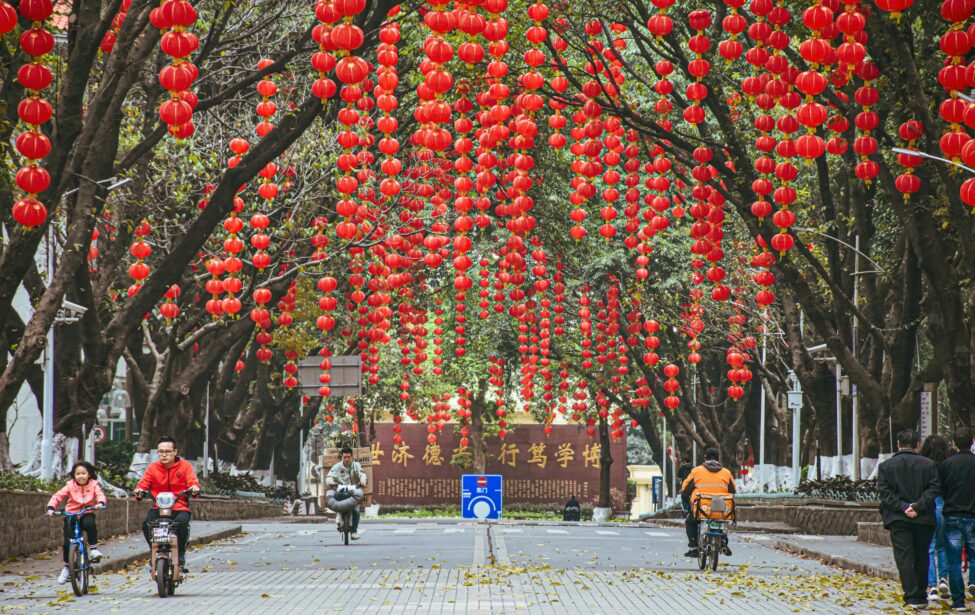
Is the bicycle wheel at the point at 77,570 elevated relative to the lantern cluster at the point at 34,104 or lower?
lower

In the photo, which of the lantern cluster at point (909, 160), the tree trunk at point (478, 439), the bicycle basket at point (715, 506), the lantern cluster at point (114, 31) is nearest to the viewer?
the lantern cluster at point (909, 160)

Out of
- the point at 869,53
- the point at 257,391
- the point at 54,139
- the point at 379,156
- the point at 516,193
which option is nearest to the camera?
the point at 54,139

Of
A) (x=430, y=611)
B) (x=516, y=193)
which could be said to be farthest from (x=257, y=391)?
(x=430, y=611)

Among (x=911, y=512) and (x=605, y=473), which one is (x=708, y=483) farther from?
(x=605, y=473)

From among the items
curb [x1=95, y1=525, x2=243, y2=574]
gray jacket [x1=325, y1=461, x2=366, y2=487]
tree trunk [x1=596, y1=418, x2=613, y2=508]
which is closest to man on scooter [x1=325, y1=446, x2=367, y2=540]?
gray jacket [x1=325, y1=461, x2=366, y2=487]

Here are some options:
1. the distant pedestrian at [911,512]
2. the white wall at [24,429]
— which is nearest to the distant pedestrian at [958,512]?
the distant pedestrian at [911,512]

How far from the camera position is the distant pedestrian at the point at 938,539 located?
13.2m

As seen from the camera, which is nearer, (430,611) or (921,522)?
(430,611)

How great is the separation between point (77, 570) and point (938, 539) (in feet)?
28.8

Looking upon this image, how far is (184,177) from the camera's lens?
25.8 meters

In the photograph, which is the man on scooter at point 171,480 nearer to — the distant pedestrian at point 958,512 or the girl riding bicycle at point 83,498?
the girl riding bicycle at point 83,498

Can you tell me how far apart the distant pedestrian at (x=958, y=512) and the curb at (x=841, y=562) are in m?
3.13

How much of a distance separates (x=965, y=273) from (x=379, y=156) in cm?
1351

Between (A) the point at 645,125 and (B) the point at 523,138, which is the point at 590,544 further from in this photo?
(B) the point at 523,138
